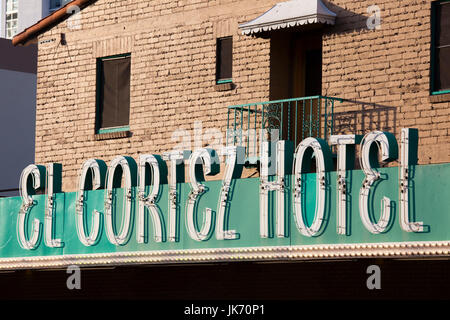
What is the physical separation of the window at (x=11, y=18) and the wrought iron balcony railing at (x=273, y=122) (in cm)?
4608

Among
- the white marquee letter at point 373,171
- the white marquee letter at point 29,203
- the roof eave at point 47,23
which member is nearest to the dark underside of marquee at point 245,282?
the white marquee letter at point 29,203

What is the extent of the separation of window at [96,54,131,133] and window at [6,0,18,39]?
139 feet

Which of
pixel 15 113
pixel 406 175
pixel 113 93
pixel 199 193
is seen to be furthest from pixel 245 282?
pixel 15 113

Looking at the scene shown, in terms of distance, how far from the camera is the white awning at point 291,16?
20.9 metres

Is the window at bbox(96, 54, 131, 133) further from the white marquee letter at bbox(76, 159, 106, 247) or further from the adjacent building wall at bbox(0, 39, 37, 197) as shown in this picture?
the adjacent building wall at bbox(0, 39, 37, 197)

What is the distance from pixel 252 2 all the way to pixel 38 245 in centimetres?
625

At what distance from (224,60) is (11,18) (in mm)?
46468

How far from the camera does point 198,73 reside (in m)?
23.4

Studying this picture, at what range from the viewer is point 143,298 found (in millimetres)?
24000

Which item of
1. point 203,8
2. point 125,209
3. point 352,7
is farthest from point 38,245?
point 352,7

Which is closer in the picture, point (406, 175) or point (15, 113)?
point (406, 175)

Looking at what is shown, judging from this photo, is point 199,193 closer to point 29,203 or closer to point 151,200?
point 151,200

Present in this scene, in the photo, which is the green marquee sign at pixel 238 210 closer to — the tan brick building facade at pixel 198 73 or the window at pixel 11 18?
the tan brick building facade at pixel 198 73
